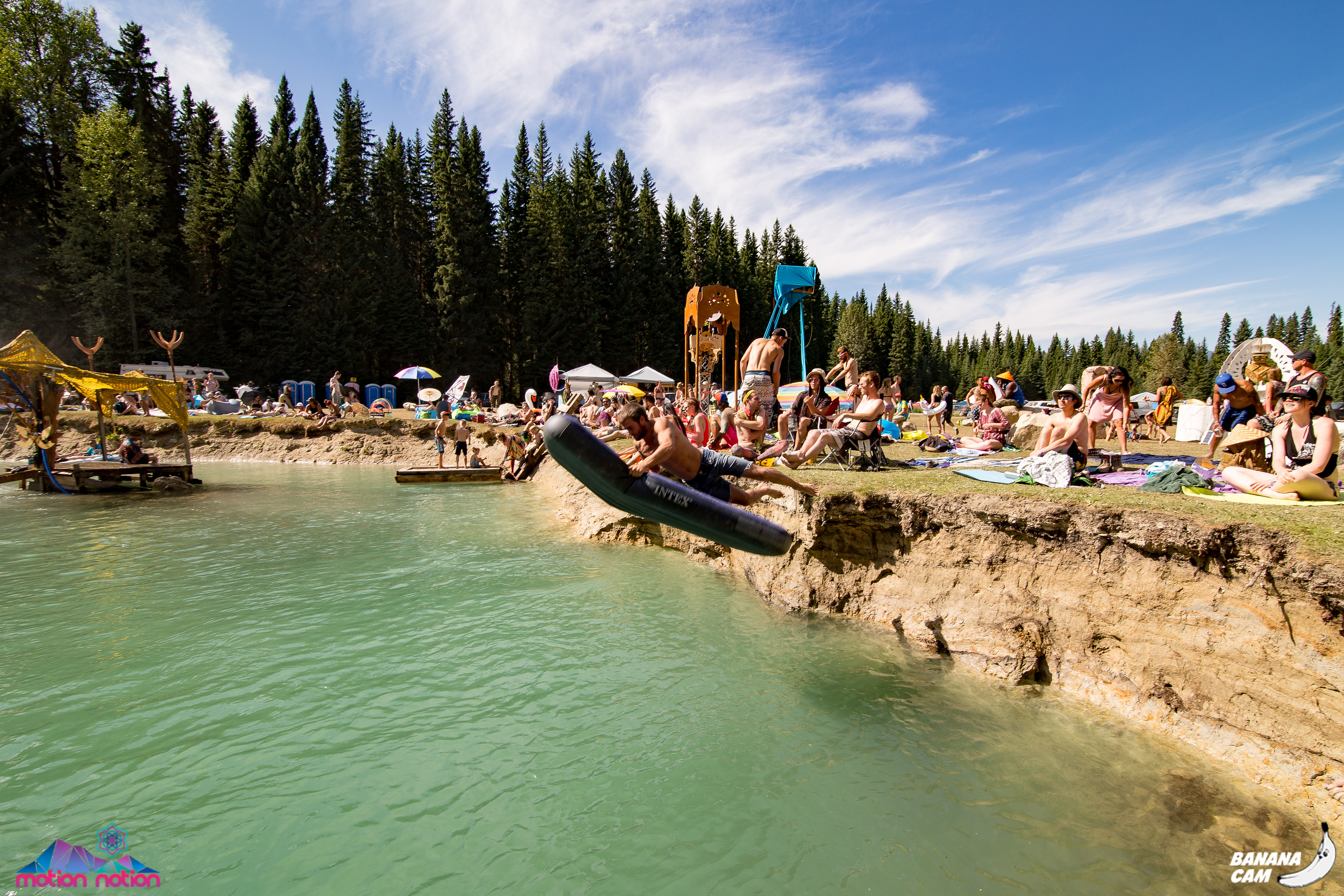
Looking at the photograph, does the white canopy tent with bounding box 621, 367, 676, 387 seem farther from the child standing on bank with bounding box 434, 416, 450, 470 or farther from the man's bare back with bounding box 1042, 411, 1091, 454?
the man's bare back with bounding box 1042, 411, 1091, 454

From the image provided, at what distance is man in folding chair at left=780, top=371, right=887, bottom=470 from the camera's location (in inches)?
367

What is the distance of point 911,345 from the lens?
251 ft

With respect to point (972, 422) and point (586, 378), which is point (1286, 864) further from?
point (586, 378)

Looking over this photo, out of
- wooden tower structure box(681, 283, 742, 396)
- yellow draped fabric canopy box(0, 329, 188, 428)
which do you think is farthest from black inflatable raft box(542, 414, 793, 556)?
wooden tower structure box(681, 283, 742, 396)

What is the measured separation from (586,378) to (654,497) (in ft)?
84.4

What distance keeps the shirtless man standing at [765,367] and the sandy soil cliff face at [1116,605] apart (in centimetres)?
399

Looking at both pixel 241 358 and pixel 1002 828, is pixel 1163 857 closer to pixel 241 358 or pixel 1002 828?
pixel 1002 828

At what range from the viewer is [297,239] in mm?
36656

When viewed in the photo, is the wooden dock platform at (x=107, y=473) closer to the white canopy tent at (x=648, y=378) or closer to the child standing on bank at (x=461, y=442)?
the child standing on bank at (x=461, y=442)

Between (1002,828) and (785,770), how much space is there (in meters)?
1.63

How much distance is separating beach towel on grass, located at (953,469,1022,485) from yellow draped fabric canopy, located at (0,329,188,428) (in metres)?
20.3

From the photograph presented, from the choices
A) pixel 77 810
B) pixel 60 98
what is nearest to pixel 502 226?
pixel 60 98

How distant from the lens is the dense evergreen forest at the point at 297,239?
32375 millimetres

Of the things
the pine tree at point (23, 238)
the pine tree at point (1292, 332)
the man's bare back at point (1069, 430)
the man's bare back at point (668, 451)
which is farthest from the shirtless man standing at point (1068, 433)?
the pine tree at point (1292, 332)
